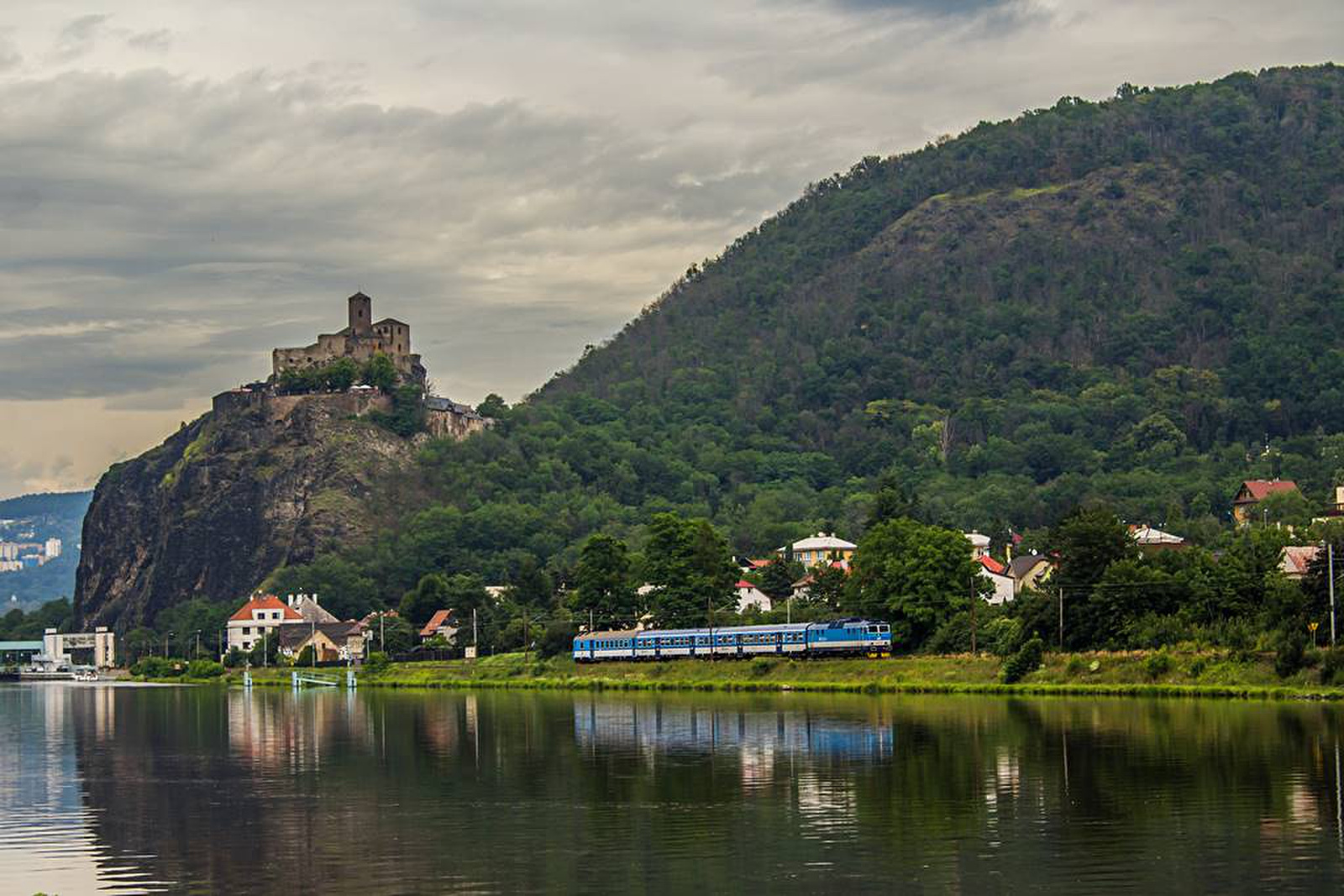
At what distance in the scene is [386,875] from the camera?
32312 mm

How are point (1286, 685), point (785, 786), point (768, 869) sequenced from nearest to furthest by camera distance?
point (768, 869), point (785, 786), point (1286, 685)

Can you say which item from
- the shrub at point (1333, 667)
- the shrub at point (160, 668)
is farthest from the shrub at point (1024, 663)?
the shrub at point (160, 668)

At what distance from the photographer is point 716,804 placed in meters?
41.3

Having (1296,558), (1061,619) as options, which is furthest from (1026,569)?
(1061,619)

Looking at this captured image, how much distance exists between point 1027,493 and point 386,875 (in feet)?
565

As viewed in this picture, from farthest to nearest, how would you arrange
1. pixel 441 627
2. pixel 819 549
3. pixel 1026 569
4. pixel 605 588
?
1. pixel 819 549
2. pixel 441 627
3. pixel 1026 569
4. pixel 605 588

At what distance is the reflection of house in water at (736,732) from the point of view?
54.7 m

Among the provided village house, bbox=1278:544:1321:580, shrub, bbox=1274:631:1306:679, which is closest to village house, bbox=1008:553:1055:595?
village house, bbox=1278:544:1321:580

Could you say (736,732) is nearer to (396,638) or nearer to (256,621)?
(396,638)

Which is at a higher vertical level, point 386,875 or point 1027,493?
point 1027,493

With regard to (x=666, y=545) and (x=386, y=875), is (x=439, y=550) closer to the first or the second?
(x=666, y=545)

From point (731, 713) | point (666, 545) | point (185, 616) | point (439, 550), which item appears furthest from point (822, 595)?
point (185, 616)

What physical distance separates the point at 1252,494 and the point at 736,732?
115 m

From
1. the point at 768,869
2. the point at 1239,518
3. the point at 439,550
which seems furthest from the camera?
the point at 439,550
